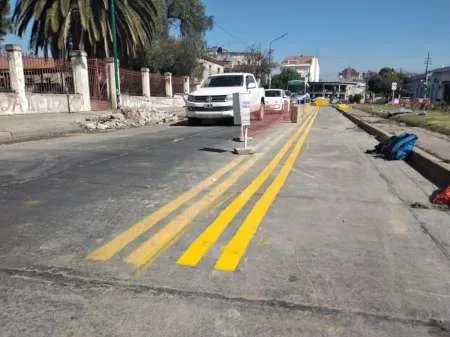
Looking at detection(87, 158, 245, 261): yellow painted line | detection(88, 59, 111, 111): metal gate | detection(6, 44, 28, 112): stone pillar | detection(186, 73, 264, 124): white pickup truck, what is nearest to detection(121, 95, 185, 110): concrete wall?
detection(88, 59, 111, 111): metal gate

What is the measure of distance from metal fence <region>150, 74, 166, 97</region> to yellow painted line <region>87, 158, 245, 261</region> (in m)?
28.3

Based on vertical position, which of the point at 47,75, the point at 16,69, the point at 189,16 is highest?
the point at 189,16

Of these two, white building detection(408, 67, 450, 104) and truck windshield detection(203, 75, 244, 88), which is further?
white building detection(408, 67, 450, 104)

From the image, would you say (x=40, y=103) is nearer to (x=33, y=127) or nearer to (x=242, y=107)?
(x=33, y=127)

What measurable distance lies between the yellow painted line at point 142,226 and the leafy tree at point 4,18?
30759mm

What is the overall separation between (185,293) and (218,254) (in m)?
0.80

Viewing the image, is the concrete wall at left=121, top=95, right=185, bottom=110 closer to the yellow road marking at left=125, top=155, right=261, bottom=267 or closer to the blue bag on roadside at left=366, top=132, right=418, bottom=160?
the blue bag on roadside at left=366, top=132, right=418, bottom=160

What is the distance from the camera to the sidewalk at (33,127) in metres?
13.6

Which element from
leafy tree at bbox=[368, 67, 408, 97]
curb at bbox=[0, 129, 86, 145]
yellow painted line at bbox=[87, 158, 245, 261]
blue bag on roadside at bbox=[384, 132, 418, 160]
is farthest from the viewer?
leafy tree at bbox=[368, 67, 408, 97]

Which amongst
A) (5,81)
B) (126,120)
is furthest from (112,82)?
(5,81)

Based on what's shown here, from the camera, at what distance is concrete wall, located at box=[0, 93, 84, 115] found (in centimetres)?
1873

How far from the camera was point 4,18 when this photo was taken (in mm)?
35625

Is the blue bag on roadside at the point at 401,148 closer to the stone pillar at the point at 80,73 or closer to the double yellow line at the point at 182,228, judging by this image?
the double yellow line at the point at 182,228

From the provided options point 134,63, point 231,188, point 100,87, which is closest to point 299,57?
point 134,63
